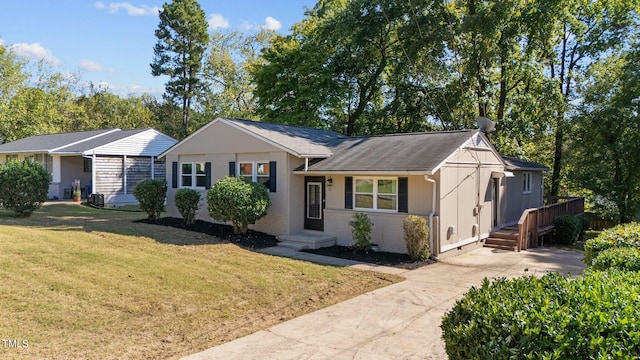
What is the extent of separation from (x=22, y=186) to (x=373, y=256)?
41.8 ft

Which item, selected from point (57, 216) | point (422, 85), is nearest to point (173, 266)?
point (57, 216)

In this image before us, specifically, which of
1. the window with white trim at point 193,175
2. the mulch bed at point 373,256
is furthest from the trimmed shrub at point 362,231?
the window with white trim at point 193,175

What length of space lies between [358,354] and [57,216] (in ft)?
54.4

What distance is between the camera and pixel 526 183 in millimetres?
19609

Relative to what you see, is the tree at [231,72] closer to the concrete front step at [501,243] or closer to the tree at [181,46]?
the tree at [181,46]

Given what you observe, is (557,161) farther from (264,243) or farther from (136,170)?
(136,170)

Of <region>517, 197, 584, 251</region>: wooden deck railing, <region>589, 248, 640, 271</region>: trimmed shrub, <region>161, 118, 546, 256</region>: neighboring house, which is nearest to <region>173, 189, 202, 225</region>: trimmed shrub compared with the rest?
<region>161, 118, 546, 256</region>: neighboring house

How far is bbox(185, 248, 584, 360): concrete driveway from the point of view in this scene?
223 inches

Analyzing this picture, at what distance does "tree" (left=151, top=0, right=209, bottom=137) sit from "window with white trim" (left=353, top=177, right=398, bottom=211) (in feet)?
99.0

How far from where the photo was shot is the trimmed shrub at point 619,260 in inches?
210

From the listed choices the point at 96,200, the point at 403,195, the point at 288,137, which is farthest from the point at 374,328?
the point at 96,200

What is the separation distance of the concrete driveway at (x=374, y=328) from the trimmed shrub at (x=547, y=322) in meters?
2.11

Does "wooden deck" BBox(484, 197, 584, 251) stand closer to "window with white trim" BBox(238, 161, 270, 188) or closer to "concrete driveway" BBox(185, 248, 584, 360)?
"concrete driveway" BBox(185, 248, 584, 360)

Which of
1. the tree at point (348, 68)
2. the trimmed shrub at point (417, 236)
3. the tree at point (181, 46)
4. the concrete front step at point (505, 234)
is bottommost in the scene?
the concrete front step at point (505, 234)
